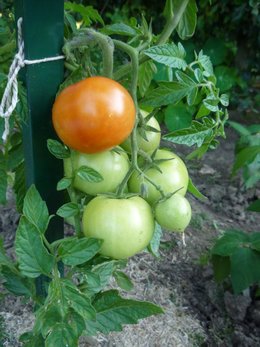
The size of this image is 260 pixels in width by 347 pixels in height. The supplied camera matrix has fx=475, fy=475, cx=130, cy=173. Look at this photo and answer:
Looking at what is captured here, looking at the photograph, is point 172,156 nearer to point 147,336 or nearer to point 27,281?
point 27,281

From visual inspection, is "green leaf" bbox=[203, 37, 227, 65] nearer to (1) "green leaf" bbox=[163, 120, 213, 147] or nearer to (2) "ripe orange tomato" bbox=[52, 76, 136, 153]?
(1) "green leaf" bbox=[163, 120, 213, 147]

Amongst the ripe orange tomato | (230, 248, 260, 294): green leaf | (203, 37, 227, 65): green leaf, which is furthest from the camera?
(203, 37, 227, 65): green leaf

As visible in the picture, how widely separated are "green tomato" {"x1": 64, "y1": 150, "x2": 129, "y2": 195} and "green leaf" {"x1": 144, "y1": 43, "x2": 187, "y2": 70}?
0.15 metres

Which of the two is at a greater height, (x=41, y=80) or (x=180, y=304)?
(x=41, y=80)

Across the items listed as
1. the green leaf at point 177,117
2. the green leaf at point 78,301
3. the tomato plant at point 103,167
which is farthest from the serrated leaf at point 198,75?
the green leaf at point 177,117

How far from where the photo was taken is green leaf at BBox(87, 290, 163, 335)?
82cm

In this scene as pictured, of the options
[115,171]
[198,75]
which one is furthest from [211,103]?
[115,171]

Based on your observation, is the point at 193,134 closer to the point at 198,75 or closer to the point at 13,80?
the point at 198,75

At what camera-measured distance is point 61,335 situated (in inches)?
26.3

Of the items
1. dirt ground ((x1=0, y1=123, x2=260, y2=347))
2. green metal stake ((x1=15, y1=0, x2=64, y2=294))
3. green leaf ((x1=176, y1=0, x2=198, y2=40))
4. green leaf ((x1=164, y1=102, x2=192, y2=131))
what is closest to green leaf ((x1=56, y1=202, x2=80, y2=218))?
green metal stake ((x1=15, y1=0, x2=64, y2=294))

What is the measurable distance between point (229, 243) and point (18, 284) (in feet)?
2.38

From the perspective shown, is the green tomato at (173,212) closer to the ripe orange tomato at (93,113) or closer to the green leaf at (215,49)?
the ripe orange tomato at (93,113)

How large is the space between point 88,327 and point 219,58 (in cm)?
263

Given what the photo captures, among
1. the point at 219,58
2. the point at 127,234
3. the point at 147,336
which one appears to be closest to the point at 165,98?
the point at 127,234
